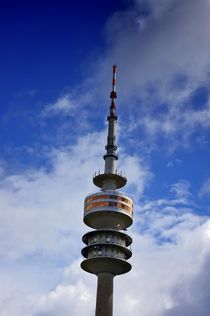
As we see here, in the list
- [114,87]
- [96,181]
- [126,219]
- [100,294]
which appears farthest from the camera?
[114,87]

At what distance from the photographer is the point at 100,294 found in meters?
120

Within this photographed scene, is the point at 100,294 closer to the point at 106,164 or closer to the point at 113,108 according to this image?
the point at 106,164

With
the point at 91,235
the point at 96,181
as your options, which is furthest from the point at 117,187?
the point at 91,235

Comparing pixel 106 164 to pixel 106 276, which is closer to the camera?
pixel 106 276

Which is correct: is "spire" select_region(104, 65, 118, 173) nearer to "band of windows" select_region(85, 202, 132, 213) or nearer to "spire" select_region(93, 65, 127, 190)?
"spire" select_region(93, 65, 127, 190)

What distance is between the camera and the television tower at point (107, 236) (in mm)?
121312

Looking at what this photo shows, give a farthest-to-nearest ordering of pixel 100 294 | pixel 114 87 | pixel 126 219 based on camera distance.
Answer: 1. pixel 114 87
2. pixel 126 219
3. pixel 100 294

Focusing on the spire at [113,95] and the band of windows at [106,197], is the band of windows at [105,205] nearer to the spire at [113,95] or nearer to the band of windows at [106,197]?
the band of windows at [106,197]

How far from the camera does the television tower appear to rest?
121 metres

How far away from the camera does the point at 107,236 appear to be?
124562mm

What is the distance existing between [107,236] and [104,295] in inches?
579

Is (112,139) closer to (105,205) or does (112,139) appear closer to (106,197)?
(106,197)

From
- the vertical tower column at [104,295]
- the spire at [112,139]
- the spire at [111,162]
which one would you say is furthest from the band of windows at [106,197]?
the vertical tower column at [104,295]

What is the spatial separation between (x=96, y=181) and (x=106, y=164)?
566 cm
